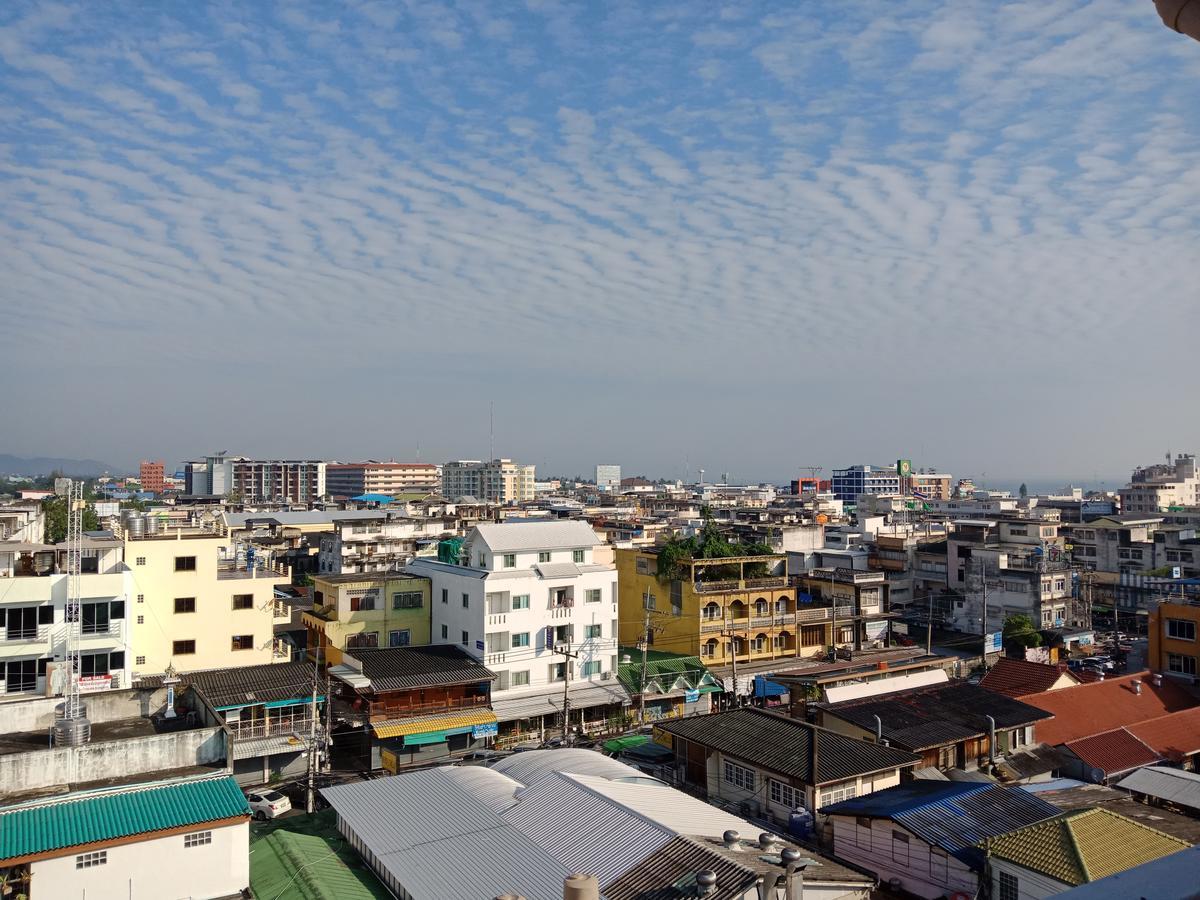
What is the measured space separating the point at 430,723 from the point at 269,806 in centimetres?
628

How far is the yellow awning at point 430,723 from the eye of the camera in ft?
89.2

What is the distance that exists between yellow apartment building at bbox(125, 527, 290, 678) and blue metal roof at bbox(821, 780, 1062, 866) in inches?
811

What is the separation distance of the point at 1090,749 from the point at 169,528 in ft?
109

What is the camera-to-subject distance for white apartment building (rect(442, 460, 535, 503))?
480ft

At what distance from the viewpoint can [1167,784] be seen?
22031 mm

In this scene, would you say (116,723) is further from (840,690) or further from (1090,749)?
(1090,749)

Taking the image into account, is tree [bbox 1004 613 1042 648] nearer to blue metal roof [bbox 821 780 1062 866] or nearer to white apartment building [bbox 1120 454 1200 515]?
blue metal roof [bbox 821 780 1062 866]

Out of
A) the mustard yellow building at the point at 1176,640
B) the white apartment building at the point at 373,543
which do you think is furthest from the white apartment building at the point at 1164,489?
the white apartment building at the point at 373,543

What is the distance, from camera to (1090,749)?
25.2 m

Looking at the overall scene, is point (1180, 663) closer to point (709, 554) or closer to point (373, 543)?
point (709, 554)

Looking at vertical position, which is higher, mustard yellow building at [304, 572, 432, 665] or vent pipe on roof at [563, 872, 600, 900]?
vent pipe on roof at [563, 872, 600, 900]

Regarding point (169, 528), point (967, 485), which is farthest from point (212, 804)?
point (967, 485)

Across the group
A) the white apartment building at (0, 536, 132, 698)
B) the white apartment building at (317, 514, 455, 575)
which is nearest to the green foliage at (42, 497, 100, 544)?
the white apartment building at (317, 514, 455, 575)

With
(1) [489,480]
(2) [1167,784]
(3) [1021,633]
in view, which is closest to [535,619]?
(2) [1167,784]
